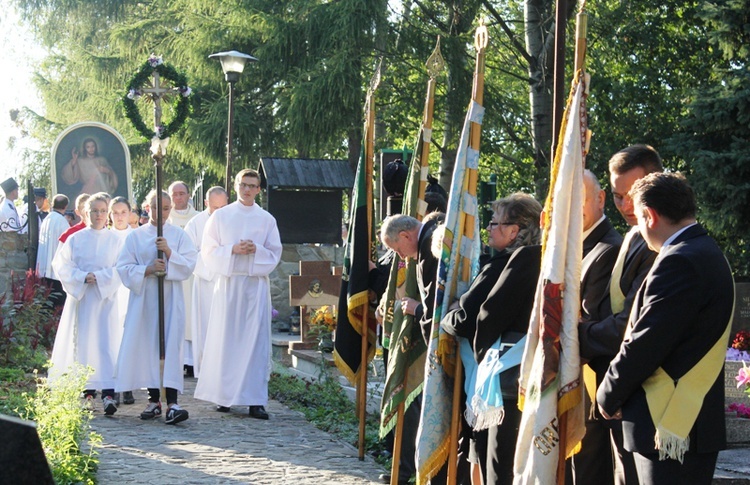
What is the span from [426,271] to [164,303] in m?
4.32

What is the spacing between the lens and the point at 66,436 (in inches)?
289

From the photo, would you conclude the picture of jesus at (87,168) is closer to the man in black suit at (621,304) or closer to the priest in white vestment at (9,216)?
the priest in white vestment at (9,216)

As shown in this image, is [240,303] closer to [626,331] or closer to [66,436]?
[66,436]

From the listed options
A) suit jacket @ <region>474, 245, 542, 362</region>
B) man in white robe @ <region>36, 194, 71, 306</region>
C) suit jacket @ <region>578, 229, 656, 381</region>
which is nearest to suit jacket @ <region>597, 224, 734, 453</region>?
suit jacket @ <region>578, 229, 656, 381</region>

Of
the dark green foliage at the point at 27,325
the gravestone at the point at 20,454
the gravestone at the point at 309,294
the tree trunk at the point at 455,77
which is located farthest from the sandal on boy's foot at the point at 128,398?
the tree trunk at the point at 455,77

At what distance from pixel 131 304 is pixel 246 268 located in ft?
3.84

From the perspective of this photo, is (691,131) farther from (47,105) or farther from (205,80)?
(47,105)

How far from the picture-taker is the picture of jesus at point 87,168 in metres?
25.0

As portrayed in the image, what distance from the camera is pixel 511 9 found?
81.2ft

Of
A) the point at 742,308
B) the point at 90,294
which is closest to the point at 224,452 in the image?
the point at 90,294

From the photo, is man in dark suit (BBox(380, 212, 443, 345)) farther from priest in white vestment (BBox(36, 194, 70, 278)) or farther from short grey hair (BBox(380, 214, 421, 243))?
priest in white vestment (BBox(36, 194, 70, 278))

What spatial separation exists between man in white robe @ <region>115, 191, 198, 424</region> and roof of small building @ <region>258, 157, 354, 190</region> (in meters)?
8.79

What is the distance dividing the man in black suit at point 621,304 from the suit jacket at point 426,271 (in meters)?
1.75

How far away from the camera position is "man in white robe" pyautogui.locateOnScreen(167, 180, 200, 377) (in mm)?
13820
